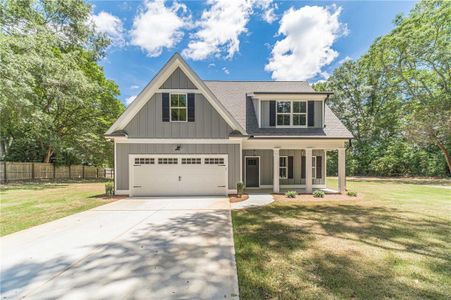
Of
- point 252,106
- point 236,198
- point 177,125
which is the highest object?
point 252,106

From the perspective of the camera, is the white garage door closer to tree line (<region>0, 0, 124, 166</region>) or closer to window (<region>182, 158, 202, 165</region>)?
window (<region>182, 158, 202, 165</region>)

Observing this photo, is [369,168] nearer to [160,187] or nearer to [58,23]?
[160,187]

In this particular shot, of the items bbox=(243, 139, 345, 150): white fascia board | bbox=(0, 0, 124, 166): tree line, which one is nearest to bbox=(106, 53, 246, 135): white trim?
bbox=(243, 139, 345, 150): white fascia board

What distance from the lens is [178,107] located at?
11.6 m

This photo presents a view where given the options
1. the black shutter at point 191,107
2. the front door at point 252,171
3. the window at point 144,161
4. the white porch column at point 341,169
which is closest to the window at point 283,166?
the front door at point 252,171

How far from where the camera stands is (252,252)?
14.5 ft

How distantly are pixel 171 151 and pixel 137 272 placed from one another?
810 cm

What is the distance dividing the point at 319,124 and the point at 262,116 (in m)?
3.29

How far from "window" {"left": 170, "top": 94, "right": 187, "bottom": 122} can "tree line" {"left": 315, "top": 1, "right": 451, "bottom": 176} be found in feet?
37.1

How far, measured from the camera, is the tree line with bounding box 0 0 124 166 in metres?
14.2

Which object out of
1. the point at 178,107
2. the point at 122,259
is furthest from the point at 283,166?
the point at 122,259

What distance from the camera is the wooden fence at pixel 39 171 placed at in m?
17.5

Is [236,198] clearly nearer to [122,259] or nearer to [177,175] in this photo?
[177,175]

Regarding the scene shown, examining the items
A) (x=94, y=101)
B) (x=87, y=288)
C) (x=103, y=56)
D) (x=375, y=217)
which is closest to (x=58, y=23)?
(x=103, y=56)
